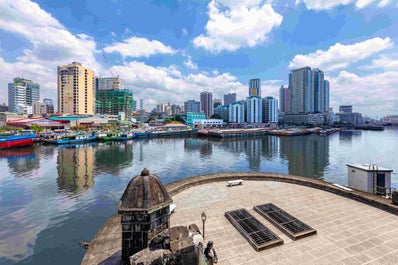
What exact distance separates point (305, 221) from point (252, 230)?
2.90 metres

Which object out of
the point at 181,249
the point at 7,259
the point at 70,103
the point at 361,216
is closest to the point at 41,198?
the point at 7,259

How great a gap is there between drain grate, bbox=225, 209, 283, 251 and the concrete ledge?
4887 mm

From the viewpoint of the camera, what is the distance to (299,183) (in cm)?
1421

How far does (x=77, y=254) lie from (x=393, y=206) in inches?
705

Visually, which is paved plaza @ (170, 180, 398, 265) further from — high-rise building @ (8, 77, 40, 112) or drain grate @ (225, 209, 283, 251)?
high-rise building @ (8, 77, 40, 112)

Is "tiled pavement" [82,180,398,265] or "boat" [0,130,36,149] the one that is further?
"boat" [0,130,36,149]

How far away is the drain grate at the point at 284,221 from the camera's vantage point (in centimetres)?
741

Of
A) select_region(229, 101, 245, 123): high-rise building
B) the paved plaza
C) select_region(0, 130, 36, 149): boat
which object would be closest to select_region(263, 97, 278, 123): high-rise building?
select_region(229, 101, 245, 123): high-rise building

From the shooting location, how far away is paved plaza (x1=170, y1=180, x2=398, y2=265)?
6.28 metres

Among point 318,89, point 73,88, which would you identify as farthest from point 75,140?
point 318,89

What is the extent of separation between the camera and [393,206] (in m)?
9.30

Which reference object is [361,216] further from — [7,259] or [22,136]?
[22,136]

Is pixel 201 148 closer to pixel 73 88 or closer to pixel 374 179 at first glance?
pixel 374 179

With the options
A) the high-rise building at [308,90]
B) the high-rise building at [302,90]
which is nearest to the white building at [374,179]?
the high-rise building at [308,90]
